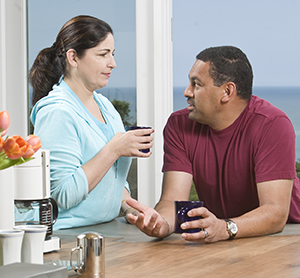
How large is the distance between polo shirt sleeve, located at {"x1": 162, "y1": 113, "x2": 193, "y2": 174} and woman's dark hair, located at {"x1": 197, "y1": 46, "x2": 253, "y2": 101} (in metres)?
0.23

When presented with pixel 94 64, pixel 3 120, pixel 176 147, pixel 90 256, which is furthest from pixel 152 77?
pixel 3 120

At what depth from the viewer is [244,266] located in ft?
3.83

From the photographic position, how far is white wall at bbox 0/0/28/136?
274cm

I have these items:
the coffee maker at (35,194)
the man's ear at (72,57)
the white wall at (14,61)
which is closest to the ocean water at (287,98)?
the man's ear at (72,57)

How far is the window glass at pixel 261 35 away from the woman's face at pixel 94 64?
0.75m

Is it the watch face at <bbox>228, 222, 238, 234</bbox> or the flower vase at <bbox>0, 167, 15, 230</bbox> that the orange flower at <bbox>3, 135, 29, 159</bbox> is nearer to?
the flower vase at <bbox>0, 167, 15, 230</bbox>

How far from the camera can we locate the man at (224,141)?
1.83m

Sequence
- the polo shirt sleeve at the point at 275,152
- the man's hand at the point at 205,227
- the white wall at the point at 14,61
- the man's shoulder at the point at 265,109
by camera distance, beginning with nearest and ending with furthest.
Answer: the man's hand at the point at 205,227
the polo shirt sleeve at the point at 275,152
the man's shoulder at the point at 265,109
the white wall at the point at 14,61

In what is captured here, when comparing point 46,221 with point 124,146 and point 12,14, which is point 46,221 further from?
point 12,14

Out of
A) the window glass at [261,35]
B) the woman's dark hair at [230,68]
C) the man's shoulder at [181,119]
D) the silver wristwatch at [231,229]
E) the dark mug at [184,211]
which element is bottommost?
the silver wristwatch at [231,229]

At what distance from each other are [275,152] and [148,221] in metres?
0.58

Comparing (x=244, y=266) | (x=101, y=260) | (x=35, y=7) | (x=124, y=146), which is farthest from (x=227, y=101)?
(x=35, y=7)

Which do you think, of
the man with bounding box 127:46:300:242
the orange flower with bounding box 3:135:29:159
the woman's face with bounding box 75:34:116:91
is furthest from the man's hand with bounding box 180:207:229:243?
the woman's face with bounding box 75:34:116:91

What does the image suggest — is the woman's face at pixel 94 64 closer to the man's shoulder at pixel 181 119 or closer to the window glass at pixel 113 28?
the man's shoulder at pixel 181 119
